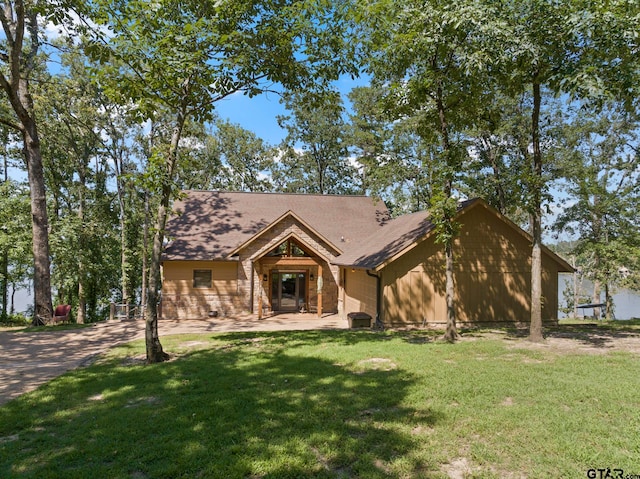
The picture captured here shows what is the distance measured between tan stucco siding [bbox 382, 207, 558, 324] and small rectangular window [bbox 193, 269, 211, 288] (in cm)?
914

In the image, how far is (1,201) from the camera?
22250mm

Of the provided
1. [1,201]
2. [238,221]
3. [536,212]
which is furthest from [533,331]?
[1,201]

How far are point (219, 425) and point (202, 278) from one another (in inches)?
573

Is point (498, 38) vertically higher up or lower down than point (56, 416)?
higher up

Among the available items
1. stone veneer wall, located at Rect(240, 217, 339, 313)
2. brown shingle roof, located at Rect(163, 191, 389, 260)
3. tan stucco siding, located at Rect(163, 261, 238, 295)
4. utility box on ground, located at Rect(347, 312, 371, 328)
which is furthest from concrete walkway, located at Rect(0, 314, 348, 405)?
brown shingle roof, located at Rect(163, 191, 389, 260)

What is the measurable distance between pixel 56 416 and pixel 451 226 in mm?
10362

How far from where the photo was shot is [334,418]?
18.3ft

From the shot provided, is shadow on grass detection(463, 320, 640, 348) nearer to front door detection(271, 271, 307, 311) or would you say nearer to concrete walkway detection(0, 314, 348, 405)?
concrete walkway detection(0, 314, 348, 405)

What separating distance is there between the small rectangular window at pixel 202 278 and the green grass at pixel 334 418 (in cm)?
982

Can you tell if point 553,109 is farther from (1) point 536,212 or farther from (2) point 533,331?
(2) point 533,331

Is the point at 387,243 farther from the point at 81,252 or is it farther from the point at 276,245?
the point at 81,252

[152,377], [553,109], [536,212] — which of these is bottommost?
[152,377]

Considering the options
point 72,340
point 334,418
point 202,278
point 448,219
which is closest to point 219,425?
point 334,418

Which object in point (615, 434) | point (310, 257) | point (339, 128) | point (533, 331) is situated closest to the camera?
point (615, 434)
